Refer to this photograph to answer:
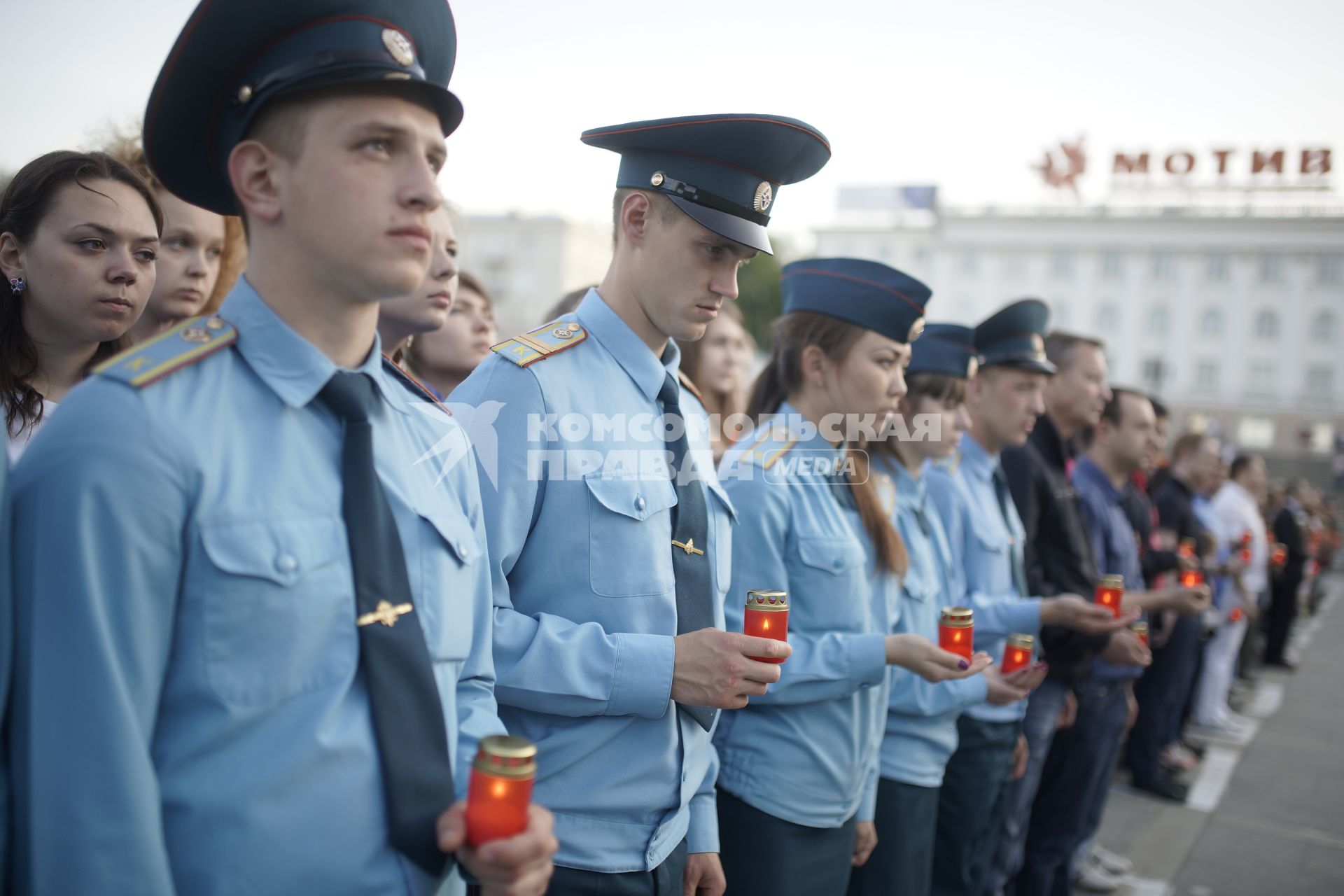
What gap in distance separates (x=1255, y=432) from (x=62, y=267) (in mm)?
70121

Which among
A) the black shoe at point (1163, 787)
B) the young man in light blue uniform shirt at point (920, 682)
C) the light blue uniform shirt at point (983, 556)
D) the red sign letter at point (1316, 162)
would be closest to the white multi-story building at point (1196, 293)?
the red sign letter at point (1316, 162)

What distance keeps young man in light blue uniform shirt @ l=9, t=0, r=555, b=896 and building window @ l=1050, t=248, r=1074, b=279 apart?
71.4 meters

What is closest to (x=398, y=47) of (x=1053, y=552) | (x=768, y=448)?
(x=768, y=448)

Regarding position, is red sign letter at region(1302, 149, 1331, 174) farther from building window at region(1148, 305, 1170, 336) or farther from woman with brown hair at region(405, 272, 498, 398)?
woman with brown hair at region(405, 272, 498, 398)

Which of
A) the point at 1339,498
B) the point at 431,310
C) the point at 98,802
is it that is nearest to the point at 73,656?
the point at 98,802

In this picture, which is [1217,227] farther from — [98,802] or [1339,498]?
[98,802]

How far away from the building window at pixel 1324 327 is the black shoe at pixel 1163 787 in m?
65.1

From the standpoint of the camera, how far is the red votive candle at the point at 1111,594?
4.74m

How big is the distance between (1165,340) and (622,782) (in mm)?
70427

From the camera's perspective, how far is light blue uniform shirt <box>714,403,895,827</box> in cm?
314

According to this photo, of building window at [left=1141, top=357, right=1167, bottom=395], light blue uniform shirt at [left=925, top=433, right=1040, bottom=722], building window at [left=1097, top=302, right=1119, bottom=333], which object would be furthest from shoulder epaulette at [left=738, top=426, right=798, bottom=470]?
building window at [left=1097, top=302, right=1119, bottom=333]

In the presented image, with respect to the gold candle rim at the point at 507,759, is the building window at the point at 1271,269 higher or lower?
higher

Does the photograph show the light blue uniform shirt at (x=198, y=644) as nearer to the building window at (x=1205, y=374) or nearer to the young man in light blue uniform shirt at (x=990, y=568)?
the young man in light blue uniform shirt at (x=990, y=568)

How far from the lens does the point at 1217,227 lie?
6300cm
